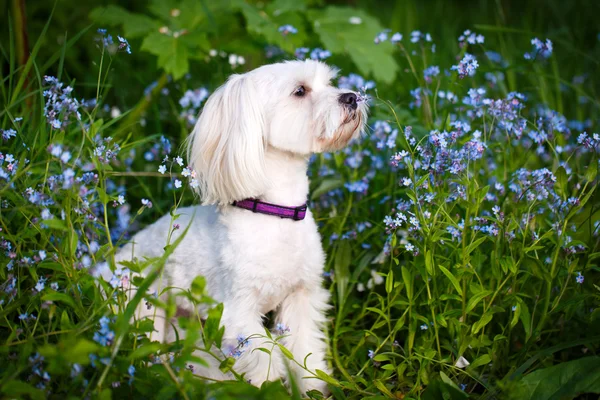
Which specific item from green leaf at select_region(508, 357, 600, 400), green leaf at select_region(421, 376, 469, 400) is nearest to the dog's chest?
green leaf at select_region(421, 376, 469, 400)

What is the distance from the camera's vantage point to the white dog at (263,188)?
235 centimetres

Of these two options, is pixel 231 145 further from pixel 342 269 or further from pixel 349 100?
pixel 342 269

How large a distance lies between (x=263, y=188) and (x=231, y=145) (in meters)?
0.22

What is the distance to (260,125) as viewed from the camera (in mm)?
2396

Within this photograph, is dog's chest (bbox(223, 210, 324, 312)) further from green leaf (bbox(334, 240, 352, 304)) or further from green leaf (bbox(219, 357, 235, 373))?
green leaf (bbox(219, 357, 235, 373))

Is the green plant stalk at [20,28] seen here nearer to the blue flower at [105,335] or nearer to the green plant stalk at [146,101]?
the green plant stalk at [146,101]

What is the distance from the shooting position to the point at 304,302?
259 centimetres

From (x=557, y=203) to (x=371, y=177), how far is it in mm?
1012

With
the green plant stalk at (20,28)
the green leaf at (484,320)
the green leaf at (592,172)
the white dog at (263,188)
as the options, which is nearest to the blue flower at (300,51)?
the white dog at (263,188)

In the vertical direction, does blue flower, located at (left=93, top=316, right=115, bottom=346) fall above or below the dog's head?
below

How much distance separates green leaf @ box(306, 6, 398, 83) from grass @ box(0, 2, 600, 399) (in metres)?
0.01

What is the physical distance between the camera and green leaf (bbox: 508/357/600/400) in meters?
1.94

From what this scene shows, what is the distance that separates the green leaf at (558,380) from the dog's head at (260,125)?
119cm

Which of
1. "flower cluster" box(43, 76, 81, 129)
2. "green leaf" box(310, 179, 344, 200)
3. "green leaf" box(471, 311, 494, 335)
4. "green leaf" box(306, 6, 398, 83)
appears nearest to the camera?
"flower cluster" box(43, 76, 81, 129)
